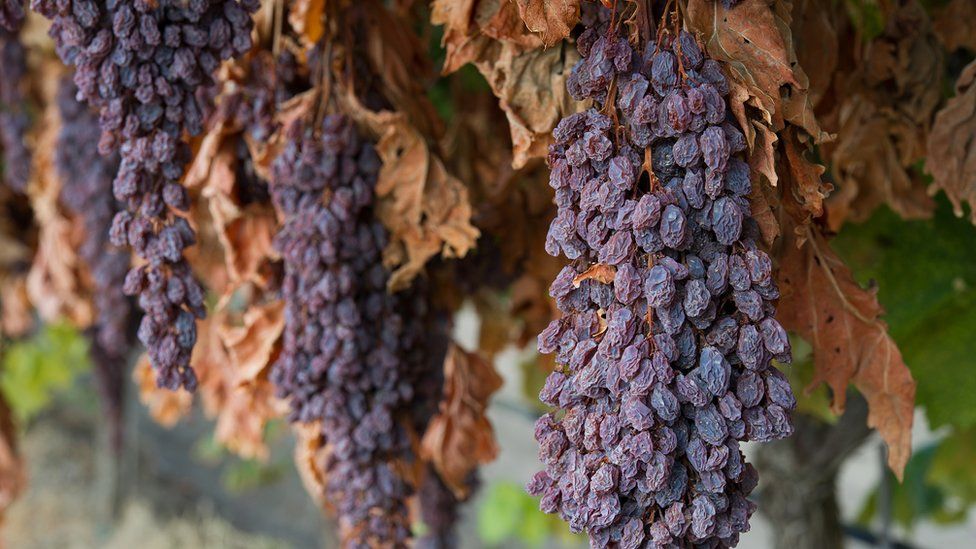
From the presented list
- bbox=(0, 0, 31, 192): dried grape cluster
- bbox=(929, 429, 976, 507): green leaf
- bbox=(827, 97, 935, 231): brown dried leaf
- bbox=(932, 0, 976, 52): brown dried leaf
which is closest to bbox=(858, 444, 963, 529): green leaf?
bbox=(929, 429, 976, 507): green leaf

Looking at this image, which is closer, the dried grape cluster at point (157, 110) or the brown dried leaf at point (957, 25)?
the dried grape cluster at point (157, 110)

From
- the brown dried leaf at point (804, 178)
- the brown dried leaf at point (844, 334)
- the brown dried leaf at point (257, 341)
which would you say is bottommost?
the brown dried leaf at point (257, 341)

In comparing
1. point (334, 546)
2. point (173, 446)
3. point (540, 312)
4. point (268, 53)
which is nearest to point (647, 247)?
point (268, 53)

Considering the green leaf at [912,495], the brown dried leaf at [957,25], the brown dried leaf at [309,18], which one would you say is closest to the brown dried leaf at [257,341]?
the brown dried leaf at [309,18]

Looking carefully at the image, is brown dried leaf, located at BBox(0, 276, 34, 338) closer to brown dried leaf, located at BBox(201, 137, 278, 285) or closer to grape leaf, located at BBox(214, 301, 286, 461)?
grape leaf, located at BBox(214, 301, 286, 461)

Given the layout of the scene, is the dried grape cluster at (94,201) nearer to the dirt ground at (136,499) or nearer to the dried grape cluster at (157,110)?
the dried grape cluster at (157,110)

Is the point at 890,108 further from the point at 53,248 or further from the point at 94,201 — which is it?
the point at 53,248

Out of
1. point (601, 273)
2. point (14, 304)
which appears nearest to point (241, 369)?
point (601, 273)
